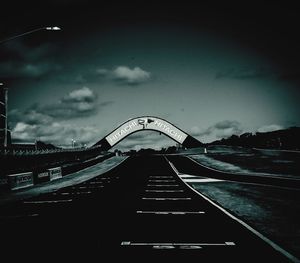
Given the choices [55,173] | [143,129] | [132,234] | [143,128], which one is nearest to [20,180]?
[55,173]

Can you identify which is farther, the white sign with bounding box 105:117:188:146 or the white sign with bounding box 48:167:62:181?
the white sign with bounding box 105:117:188:146

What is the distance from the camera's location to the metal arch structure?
8938 centimetres

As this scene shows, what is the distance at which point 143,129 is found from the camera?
8900cm

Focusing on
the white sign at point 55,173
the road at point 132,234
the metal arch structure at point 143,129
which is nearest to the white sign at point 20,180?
the white sign at point 55,173

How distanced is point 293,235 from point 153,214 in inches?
183

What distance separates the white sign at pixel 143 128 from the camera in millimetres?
89250

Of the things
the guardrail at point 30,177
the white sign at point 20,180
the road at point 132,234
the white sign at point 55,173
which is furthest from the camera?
the white sign at point 55,173

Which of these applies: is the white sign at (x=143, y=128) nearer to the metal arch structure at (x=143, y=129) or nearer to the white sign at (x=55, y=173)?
the metal arch structure at (x=143, y=129)

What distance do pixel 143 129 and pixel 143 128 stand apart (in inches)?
12.2

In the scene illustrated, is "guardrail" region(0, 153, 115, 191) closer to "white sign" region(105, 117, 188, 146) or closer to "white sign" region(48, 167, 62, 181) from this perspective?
"white sign" region(48, 167, 62, 181)

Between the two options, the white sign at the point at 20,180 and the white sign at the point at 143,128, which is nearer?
the white sign at the point at 20,180

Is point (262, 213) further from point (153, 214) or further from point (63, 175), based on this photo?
point (63, 175)

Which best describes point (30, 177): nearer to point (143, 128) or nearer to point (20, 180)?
point (20, 180)

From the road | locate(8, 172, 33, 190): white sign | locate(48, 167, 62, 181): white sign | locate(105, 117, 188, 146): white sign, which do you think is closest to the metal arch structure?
locate(105, 117, 188, 146): white sign
